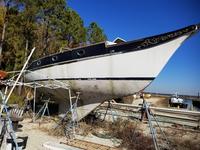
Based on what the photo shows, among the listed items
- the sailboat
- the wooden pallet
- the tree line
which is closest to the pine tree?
the tree line

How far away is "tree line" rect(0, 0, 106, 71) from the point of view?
23.3 metres

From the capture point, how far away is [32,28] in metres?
24.2

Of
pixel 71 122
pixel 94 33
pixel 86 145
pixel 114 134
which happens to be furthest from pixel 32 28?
pixel 86 145

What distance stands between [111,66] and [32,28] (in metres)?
16.0

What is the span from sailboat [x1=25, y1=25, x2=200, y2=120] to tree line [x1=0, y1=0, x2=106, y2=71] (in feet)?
39.1

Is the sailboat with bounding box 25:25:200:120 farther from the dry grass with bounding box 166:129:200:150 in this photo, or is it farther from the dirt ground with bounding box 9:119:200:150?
the dry grass with bounding box 166:129:200:150

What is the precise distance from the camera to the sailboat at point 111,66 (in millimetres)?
9250

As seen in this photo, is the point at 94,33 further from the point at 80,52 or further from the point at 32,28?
the point at 80,52

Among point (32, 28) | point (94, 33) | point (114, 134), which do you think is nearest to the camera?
point (114, 134)

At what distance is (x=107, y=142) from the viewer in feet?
32.1

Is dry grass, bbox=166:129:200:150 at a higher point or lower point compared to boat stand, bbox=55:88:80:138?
lower

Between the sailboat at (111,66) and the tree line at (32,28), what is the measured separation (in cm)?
1193

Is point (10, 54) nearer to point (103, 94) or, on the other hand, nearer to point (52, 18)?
point (52, 18)

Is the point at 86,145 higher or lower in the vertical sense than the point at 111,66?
lower
